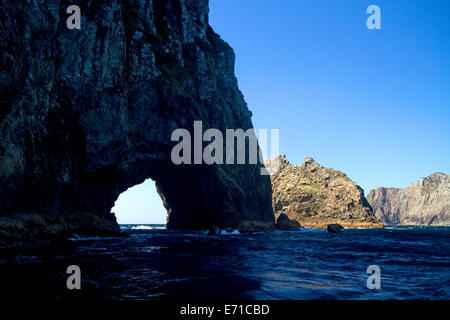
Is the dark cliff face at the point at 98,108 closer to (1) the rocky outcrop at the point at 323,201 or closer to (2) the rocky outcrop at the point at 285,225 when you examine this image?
(2) the rocky outcrop at the point at 285,225

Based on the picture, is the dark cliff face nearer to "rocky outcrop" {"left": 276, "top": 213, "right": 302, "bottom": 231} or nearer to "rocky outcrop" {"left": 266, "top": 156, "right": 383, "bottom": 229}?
"rocky outcrop" {"left": 276, "top": 213, "right": 302, "bottom": 231}

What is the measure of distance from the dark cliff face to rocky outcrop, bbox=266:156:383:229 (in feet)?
271

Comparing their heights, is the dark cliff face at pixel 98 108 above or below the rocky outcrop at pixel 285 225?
above

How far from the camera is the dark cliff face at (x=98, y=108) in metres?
27.5

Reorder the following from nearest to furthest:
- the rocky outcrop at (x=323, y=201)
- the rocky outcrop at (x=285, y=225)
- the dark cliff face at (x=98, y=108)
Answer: the dark cliff face at (x=98, y=108) < the rocky outcrop at (x=285, y=225) < the rocky outcrop at (x=323, y=201)

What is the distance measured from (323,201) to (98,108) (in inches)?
4940

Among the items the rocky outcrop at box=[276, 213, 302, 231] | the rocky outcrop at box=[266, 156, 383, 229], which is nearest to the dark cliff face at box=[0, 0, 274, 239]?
the rocky outcrop at box=[276, 213, 302, 231]

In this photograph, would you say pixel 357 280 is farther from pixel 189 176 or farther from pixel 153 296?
pixel 189 176

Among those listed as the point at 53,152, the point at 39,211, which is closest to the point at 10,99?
the point at 53,152

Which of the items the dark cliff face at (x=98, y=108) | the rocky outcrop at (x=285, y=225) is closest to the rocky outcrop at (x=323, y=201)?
the rocky outcrop at (x=285, y=225)

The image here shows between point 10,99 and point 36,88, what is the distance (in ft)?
11.1

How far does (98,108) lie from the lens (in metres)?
37.5

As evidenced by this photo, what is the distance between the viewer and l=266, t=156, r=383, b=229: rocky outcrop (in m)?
139

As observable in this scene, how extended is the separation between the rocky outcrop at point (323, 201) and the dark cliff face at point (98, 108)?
271 feet
